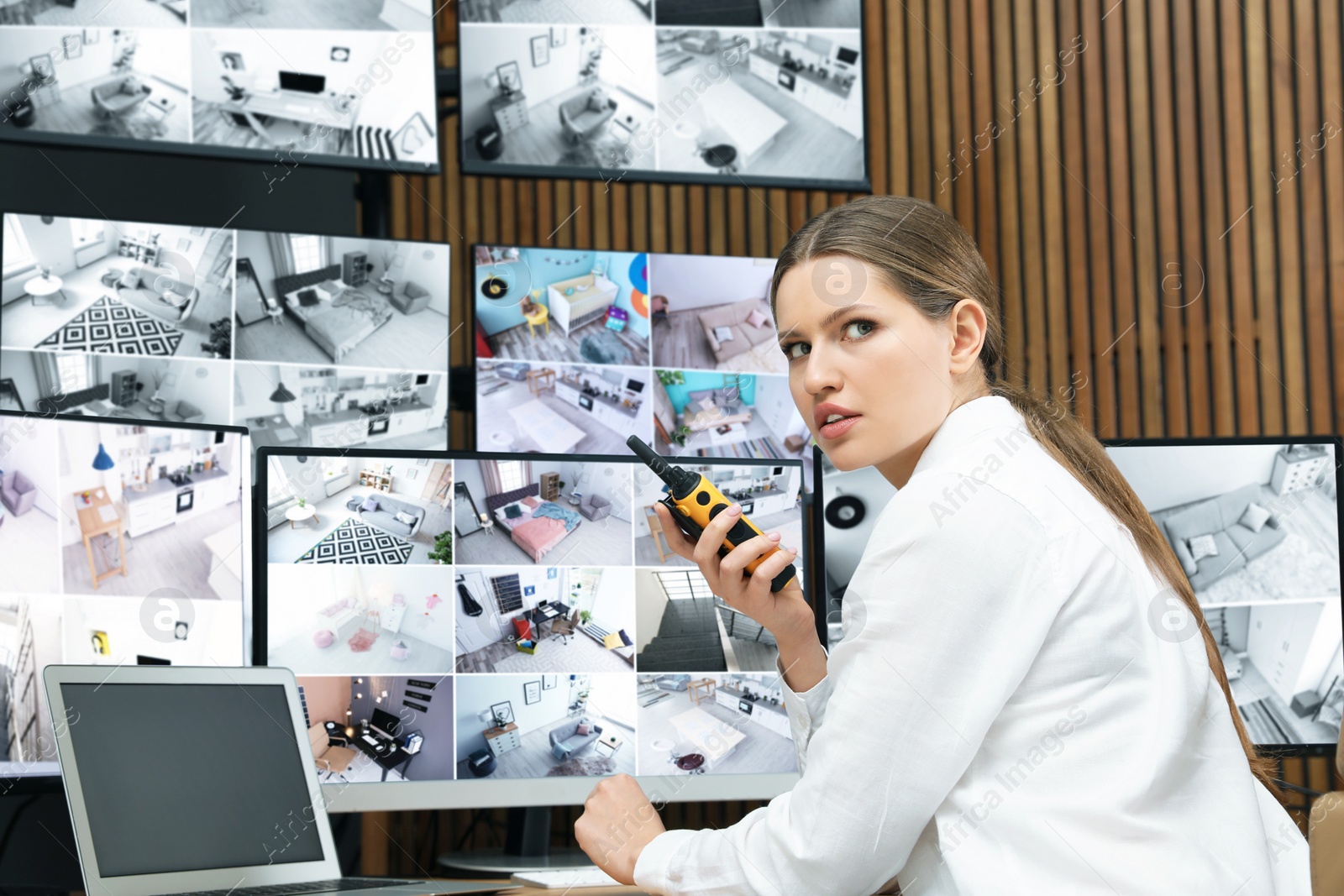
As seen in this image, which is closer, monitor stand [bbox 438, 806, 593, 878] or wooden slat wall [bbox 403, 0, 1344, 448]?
monitor stand [bbox 438, 806, 593, 878]

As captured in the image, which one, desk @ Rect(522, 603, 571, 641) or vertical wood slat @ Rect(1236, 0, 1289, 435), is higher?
vertical wood slat @ Rect(1236, 0, 1289, 435)

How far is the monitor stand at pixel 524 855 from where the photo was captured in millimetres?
1693

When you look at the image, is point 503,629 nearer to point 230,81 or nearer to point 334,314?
point 334,314

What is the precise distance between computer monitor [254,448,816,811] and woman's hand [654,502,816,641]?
1.98 ft

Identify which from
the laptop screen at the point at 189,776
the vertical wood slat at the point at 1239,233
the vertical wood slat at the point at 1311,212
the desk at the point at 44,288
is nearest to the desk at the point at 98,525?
the laptop screen at the point at 189,776

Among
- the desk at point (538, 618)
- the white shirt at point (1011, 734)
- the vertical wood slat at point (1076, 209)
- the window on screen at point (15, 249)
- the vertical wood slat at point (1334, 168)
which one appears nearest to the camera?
the white shirt at point (1011, 734)

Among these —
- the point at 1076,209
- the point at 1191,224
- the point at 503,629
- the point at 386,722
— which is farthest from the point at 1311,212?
the point at 386,722

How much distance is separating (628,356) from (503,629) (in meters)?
0.66

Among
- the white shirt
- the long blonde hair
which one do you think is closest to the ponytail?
the long blonde hair

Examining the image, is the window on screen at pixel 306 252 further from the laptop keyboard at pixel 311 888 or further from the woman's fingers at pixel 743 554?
the woman's fingers at pixel 743 554

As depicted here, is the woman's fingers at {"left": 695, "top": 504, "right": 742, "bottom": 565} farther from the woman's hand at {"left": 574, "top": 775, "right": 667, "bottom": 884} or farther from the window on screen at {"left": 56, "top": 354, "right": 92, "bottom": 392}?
the window on screen at {"left": 56, "top": 354, "right": 92, "bottom": 392}

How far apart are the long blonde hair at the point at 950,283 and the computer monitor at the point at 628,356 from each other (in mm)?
952

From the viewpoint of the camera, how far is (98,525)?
1.63 metres

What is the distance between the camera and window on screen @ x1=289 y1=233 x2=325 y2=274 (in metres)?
2.01
